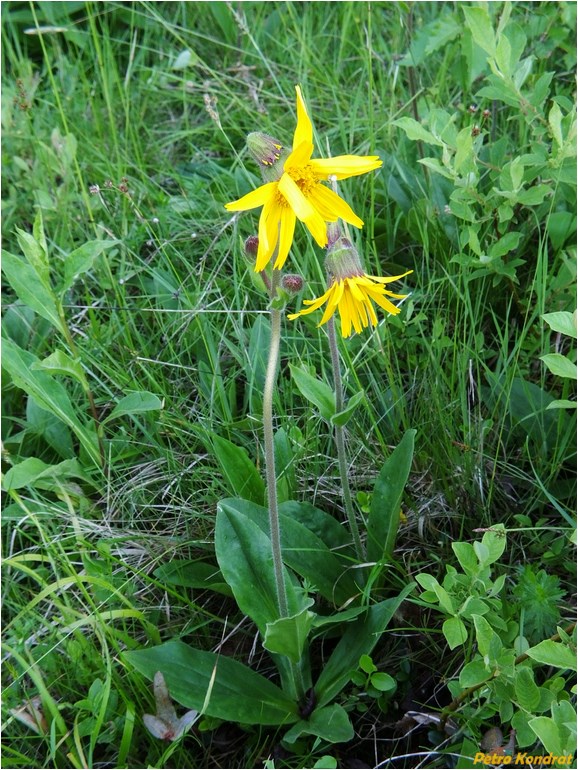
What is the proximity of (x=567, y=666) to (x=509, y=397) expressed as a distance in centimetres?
83

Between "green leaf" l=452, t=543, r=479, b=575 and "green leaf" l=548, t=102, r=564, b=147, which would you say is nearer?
"green leaf" l=452, t=543, r=479, b=575

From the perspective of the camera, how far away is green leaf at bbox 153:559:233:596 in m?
2.03

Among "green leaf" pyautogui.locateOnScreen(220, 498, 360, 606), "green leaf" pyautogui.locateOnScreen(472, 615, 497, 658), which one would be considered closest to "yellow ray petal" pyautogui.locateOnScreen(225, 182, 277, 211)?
"green leaf" pyautogui.locateOnScreen(220, 498, 360, 606)

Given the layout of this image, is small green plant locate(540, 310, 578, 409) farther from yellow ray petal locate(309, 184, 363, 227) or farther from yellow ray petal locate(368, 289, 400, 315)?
yellow ray petal locate(309, 184, 363, 227)

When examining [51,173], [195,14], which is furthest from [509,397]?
[195,14]

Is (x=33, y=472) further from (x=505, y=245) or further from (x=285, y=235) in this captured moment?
(x=505, y=245)

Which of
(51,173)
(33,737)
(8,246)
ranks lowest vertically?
(33,737)

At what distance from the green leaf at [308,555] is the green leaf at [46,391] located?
540 millimetres

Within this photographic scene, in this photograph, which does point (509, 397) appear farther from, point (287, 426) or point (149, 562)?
point (149, 562)

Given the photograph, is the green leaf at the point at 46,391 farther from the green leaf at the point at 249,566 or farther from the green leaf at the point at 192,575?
the green leaf at the point at 249,566

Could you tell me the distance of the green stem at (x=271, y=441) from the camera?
160 cm

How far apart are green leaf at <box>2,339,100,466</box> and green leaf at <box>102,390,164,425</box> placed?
85mm

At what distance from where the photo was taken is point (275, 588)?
75.7 inches

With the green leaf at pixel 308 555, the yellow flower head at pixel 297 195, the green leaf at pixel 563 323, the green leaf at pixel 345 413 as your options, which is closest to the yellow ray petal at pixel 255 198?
the yellow flower head at pixel 297 195
